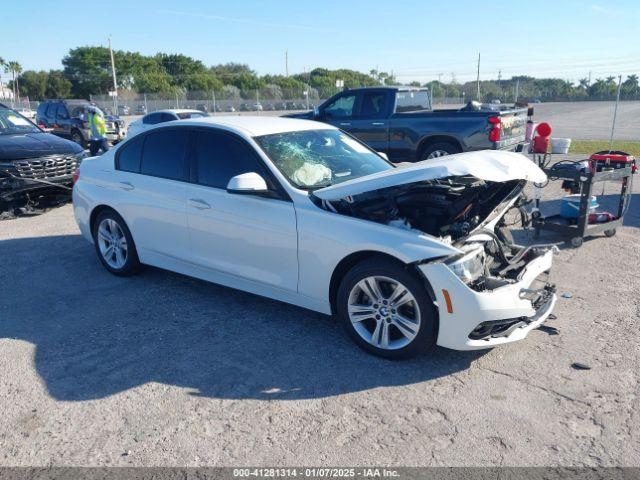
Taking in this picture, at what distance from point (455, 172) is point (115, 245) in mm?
3883

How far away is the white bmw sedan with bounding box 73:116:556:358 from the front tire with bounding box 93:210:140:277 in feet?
0.08

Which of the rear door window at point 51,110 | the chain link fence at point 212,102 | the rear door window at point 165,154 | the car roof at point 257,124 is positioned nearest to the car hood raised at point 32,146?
the rear door window at point 165,154

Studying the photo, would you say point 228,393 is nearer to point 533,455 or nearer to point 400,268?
point 400,268

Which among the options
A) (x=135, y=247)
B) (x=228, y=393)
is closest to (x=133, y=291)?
(x=135, y=247)

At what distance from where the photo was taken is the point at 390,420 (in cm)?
335

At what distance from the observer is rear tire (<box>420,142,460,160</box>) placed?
11234 millimetres

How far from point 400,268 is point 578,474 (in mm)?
1617

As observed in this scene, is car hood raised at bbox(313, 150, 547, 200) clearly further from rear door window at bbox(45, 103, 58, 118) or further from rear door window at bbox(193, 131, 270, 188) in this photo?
rear door window at bbox(45, 103, 58, 118)

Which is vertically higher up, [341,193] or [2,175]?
[341,193]

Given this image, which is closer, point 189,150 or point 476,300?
point 476,300

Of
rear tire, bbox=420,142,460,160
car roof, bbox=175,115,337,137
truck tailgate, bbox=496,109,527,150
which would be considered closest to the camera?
car roof, bbox=175,115,337,137

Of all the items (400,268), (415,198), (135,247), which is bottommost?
(135,247)

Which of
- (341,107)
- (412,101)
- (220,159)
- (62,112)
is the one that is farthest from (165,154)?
(62,112)

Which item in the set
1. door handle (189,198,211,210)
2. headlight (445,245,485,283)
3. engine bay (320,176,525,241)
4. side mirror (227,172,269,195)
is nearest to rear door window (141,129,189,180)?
door handle (189,198,211,210)
